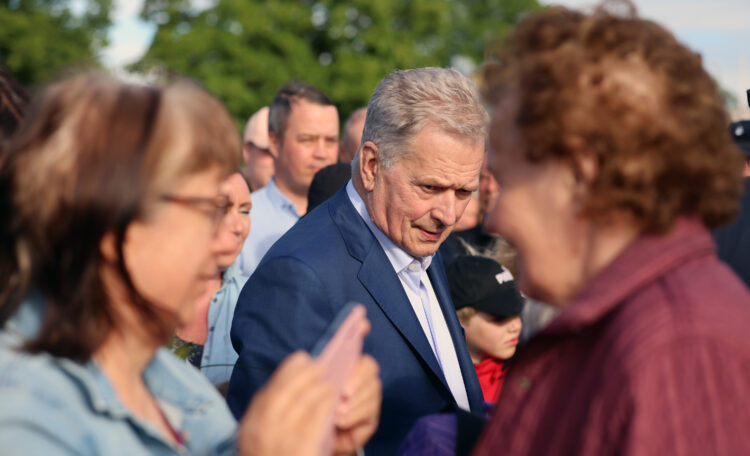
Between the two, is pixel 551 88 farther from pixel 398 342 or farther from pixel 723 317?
pixel 398 342

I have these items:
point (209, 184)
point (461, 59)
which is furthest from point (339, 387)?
point (461, 59)

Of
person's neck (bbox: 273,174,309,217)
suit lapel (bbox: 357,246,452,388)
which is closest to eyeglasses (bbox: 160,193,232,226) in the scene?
suit lapel (bbox: 357,246,452,388)

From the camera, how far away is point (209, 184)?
5.57 feet

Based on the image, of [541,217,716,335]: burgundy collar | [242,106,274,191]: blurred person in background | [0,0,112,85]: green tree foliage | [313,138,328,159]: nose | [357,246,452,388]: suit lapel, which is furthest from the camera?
[0,0,112,85]: green tree foliage

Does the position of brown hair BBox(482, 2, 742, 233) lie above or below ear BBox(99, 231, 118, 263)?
above

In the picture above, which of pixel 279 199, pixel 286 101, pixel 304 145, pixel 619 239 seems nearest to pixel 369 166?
pixel 619 239

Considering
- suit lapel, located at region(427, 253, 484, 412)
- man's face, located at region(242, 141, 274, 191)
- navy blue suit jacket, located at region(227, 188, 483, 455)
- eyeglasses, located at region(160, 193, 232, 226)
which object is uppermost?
eyeglasses, located at region(160, 193, 232, 226)

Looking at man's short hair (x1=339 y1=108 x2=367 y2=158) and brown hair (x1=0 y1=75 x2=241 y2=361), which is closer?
brown hair (x1=0 y1=75 x2=241 y2=361)

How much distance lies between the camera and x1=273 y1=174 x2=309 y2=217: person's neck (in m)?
6.21

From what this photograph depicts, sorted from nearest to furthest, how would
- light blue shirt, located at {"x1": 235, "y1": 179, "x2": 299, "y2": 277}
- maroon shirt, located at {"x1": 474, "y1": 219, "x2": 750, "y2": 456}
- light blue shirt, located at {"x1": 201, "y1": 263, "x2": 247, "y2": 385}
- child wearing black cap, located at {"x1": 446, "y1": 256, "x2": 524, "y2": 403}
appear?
maroon shirt, located at {"x1": 474, "y1": 219, "x2": 750, "y2": 456} → light blue shirt, located at {"x1": 201, "y1": 263, "x2": 247, "y2": 385} → child wearing black cap, located at {"x1": 446, "y1": 256, "x2": 524, "y2": 403} → light blue shirt, located at {"x1": 235, "y1": 179, "x2": 299, "y2": 277}

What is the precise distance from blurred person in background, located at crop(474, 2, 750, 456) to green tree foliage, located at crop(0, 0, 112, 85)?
26.3 metres

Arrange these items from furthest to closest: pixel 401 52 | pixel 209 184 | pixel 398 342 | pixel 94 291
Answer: pixel 401 52
pixel 398 342
pixel 209 184
pixel 94 291

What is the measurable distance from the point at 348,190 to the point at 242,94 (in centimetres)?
2535

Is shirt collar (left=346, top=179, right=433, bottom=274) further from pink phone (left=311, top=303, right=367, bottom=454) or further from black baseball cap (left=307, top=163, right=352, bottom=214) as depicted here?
pink phone (left=311, top=303, right=367, bottom=454)
